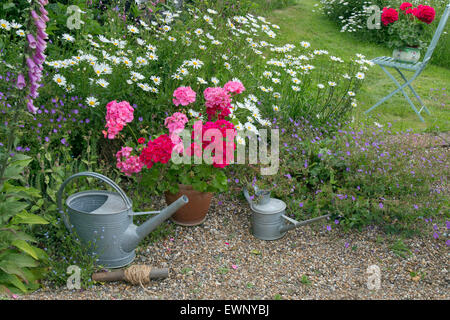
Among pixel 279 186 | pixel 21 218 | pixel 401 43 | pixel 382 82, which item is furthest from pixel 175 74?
pixel 382 82

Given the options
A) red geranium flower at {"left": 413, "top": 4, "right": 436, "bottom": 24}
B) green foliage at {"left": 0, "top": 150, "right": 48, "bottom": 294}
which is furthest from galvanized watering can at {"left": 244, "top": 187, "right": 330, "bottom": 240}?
red geranium flower at {"left": 413, "top": 4, "right": 436, "bottom": 24}

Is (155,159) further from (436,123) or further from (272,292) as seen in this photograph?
(436,123)

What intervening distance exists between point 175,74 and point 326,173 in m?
1.47

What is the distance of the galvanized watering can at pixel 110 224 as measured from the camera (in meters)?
2.69

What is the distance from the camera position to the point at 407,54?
5891mm

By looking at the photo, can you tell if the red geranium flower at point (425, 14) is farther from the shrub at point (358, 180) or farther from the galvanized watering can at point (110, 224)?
the galvanized watering can at point (110, 224)

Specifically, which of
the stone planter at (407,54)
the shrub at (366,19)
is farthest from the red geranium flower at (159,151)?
the shrub at (366,19)

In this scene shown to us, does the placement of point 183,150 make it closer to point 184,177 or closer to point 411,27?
point 184,177

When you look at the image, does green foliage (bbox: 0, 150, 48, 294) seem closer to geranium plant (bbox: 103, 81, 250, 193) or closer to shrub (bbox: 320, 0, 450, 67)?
geranium plant (bbox: 103, 81, 250, 193)

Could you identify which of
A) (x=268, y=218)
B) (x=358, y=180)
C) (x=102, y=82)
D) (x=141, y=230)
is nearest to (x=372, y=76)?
(x=358, y=180)

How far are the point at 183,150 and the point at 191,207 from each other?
0.43 metres

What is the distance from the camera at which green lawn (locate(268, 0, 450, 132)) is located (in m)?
5.78

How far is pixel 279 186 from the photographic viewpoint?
3.56m

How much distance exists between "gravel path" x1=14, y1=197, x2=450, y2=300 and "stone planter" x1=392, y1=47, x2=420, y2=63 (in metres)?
3.21
